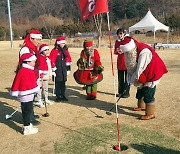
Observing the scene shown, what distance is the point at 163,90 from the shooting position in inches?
348

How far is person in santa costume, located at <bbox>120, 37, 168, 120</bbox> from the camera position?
5770mm

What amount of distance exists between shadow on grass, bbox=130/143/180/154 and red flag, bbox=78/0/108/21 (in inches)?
99.4

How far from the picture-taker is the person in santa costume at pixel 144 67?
5770mm

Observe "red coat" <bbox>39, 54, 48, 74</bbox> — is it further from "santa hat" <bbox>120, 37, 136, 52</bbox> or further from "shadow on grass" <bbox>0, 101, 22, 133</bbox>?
"santa hat" <bbox>120, 37, 136, 52</bbox>

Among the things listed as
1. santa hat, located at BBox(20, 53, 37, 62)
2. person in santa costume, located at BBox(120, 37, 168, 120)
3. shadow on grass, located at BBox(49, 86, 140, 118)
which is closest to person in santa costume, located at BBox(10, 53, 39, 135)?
santa hat, located at BBox(20, 53, 37, 62)

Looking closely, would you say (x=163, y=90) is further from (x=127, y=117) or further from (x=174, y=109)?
(x=127, y=117)

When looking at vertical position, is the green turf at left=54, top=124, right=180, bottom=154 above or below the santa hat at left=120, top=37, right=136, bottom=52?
below

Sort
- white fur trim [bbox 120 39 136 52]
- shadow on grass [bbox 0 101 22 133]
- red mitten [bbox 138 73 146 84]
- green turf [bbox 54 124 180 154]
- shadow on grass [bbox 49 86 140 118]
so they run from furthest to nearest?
shadow on grass [bbox 49 86 140 118]
shadow on grass [bbox 0 101 22 133]
red mitten [bbox 138 73 146 84]
white fur trim [bbox 120 39 136 52]
green turf [bbox 54 124 180 154]

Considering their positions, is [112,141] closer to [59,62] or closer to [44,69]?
[44,69]

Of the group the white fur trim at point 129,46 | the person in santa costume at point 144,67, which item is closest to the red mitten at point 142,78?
the person in santa costume at point 144,67


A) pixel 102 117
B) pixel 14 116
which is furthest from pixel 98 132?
pixel 14 116

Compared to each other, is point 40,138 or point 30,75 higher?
point 30,75

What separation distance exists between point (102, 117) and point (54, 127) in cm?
113

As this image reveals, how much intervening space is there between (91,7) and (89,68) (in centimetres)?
251
